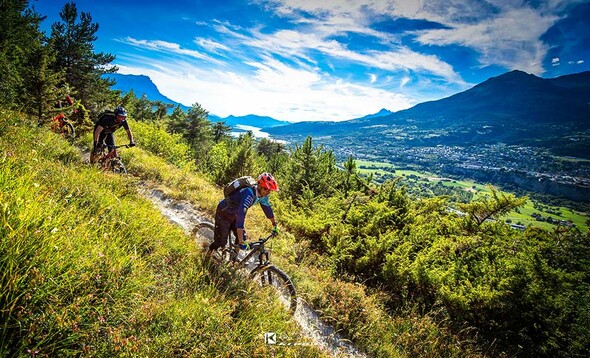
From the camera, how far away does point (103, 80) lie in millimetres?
23078

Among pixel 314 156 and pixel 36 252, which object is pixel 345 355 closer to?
pixel 36 252

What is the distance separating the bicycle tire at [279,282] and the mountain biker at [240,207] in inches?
26.6

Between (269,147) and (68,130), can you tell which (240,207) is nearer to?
(68,130)

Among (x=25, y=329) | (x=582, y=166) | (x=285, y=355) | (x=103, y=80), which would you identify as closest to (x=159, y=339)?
(x=25, y=329)

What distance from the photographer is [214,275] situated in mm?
5102

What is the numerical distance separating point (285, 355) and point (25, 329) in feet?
9.88

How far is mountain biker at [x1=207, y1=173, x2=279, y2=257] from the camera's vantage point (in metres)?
5.16

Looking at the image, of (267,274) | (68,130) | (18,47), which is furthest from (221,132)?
Answer: (267,274)

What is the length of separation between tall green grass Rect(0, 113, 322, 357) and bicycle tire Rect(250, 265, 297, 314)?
0.46 metres

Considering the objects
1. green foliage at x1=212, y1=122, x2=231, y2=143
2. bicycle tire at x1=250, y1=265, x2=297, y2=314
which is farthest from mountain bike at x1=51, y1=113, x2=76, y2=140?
green foliage at x1=212, y1=122, x2=231, y2=143

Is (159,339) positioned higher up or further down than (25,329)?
further down

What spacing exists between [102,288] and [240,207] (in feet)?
8.20

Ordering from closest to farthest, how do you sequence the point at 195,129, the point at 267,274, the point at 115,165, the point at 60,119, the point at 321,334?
the point at 267,274 → the point at 321,334 → the point at 115,165 → the point at 60,119 → the point at 195,129

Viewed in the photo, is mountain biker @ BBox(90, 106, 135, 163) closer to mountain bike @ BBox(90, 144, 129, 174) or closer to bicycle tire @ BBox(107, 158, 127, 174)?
mountain bike @ BBox(90, 144, 129, 174)
